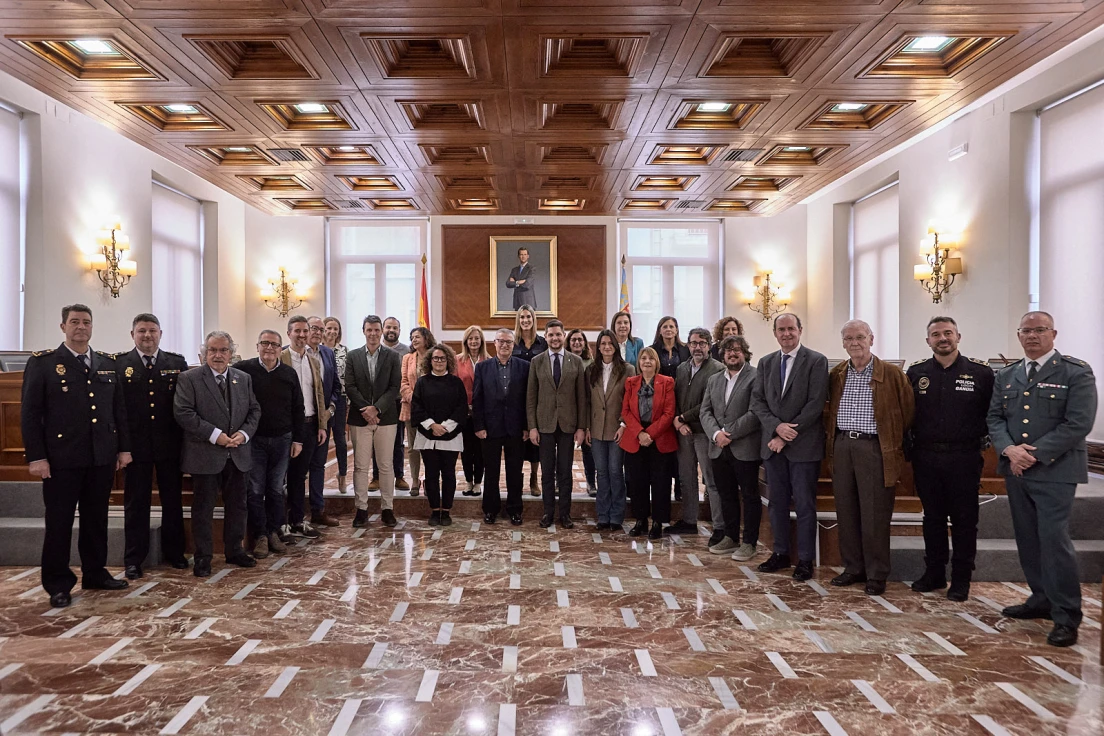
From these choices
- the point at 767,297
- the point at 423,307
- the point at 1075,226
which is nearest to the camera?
the point at 1075,226

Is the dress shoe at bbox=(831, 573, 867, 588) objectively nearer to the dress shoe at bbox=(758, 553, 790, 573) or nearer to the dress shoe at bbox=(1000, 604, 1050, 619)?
the dress shoe at bbox=(758, 553, 790, 573)

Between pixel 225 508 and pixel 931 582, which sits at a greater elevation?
pixel 225 508

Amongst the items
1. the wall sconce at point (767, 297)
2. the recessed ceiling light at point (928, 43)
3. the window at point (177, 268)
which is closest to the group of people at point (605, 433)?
the recessed ceiling light at point (928, 43)

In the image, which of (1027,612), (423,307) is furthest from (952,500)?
(423,307)

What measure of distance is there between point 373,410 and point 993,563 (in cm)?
440

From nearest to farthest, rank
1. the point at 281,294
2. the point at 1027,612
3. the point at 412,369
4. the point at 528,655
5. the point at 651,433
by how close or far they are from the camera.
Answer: the point at 528,655 < the point at 1027,612 < the point at 651,433 < the point at 412,369 < the point at 281,294

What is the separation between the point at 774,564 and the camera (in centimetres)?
432

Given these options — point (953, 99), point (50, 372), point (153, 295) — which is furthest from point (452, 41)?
point (153, 295)

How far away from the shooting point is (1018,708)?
260 centimetres

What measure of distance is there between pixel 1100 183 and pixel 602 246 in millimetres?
7048

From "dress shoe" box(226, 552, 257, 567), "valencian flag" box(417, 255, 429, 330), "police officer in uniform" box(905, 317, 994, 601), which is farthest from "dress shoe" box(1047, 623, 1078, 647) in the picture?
"valencian flag" box(417, 255, 429, 330)

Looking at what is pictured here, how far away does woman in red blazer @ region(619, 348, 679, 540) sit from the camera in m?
5.02

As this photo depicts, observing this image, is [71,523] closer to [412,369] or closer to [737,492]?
[412,369]

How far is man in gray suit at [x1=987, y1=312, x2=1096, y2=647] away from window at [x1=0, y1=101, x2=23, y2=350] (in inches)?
330
